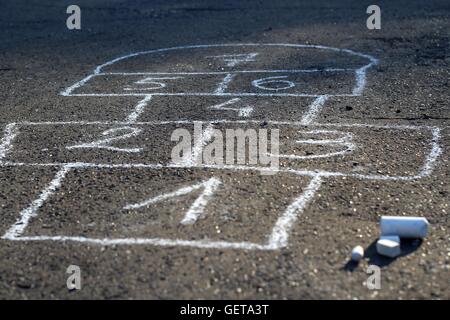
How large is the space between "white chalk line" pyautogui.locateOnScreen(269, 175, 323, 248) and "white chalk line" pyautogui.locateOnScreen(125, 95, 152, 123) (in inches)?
107

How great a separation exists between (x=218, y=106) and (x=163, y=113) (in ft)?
2.24

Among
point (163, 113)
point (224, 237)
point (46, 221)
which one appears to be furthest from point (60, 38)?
point (224, 237)

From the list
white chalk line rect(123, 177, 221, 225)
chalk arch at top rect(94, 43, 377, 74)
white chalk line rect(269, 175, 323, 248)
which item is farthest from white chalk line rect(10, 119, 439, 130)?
chalk arch at top rect(94, 43, 377, 74)

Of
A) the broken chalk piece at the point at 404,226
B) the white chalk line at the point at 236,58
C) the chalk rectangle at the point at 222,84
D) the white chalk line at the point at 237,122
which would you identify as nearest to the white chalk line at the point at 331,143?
the white chalk line at the point at 237,122

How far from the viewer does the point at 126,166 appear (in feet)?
23.8

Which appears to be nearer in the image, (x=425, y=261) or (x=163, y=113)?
(x=425, y=261)

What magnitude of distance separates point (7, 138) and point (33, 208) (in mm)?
2010

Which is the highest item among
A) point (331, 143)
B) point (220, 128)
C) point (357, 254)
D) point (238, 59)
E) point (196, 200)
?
point (238, 59)

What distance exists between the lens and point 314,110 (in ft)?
28.6

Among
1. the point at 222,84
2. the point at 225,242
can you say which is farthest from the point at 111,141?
the point at 225,242

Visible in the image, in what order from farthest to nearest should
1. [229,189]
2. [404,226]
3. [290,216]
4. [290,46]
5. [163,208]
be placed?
[290,46] < [229,189] < [163,208] < [290,216] < [404,226]

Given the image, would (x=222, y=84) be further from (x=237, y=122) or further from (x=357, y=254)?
(x=357, y=254)
